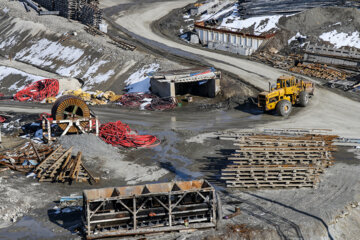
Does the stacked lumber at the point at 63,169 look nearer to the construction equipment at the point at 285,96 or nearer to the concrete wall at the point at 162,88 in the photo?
the concrete wall at the point at 162,88

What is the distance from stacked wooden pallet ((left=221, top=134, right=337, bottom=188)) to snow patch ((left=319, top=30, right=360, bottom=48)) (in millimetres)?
21946

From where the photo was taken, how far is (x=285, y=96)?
34688 mm

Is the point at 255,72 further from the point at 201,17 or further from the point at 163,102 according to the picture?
the point at 201,17

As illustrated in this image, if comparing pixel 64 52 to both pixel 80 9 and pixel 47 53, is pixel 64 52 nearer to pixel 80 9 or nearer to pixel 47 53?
pixel 47 53

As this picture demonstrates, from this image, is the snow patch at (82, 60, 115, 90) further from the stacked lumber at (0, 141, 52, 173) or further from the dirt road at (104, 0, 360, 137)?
the stacked lumber at (0, 141, 52, 173)

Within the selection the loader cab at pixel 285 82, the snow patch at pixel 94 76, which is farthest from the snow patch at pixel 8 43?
the loader cab at pixel 285 82

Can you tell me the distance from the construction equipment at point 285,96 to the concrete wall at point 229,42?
41.3ft

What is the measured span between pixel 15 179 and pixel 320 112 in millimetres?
20788

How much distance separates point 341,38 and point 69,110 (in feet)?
93.2

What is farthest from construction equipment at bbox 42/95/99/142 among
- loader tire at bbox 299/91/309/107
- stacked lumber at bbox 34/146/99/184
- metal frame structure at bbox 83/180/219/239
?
loader tire at bbox 299/91/309/107

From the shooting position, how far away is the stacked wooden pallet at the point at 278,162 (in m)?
23.2

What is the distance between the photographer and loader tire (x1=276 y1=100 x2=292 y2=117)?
33.8 metres

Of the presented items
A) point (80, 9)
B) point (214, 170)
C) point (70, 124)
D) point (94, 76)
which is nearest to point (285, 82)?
point (214, 170)

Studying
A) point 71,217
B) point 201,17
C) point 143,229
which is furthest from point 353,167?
point 201,17
